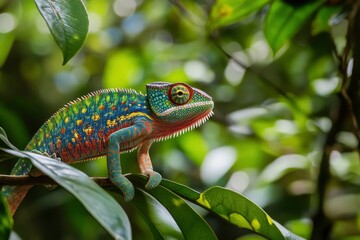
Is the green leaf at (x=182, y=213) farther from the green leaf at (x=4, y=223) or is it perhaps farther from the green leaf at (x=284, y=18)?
the green leaf at (x=284, y=18)

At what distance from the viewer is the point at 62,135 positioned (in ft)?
3.31

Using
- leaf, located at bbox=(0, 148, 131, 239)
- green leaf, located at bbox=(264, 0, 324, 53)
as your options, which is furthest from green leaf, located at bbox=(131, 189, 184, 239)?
green leaf, located at bbox=(264, 0, 324, 53)

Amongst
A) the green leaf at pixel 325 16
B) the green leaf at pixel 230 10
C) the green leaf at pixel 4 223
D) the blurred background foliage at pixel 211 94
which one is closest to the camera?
the green leaf at pixel 4 223

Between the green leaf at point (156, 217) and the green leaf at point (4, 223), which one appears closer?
the green leaf at point (4, 223)

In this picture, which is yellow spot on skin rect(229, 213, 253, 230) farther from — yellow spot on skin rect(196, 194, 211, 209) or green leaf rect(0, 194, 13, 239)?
green leaf rect(0, 194, 13, 239)

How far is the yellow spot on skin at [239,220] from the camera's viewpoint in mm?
931

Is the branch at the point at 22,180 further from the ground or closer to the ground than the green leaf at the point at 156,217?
further from the ground

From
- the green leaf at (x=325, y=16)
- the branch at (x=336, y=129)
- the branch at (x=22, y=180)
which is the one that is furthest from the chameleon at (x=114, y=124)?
the green leaf at (x=325, y=16)

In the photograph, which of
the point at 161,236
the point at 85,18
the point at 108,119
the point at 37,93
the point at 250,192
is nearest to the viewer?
the point at 85,18

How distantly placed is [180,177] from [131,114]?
4.37 ft

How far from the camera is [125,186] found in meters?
0.89

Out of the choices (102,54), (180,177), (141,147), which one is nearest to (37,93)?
(102,54)

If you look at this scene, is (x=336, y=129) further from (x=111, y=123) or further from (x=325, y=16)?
(x=111, y=123)

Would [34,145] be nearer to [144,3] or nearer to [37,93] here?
[37,93]
